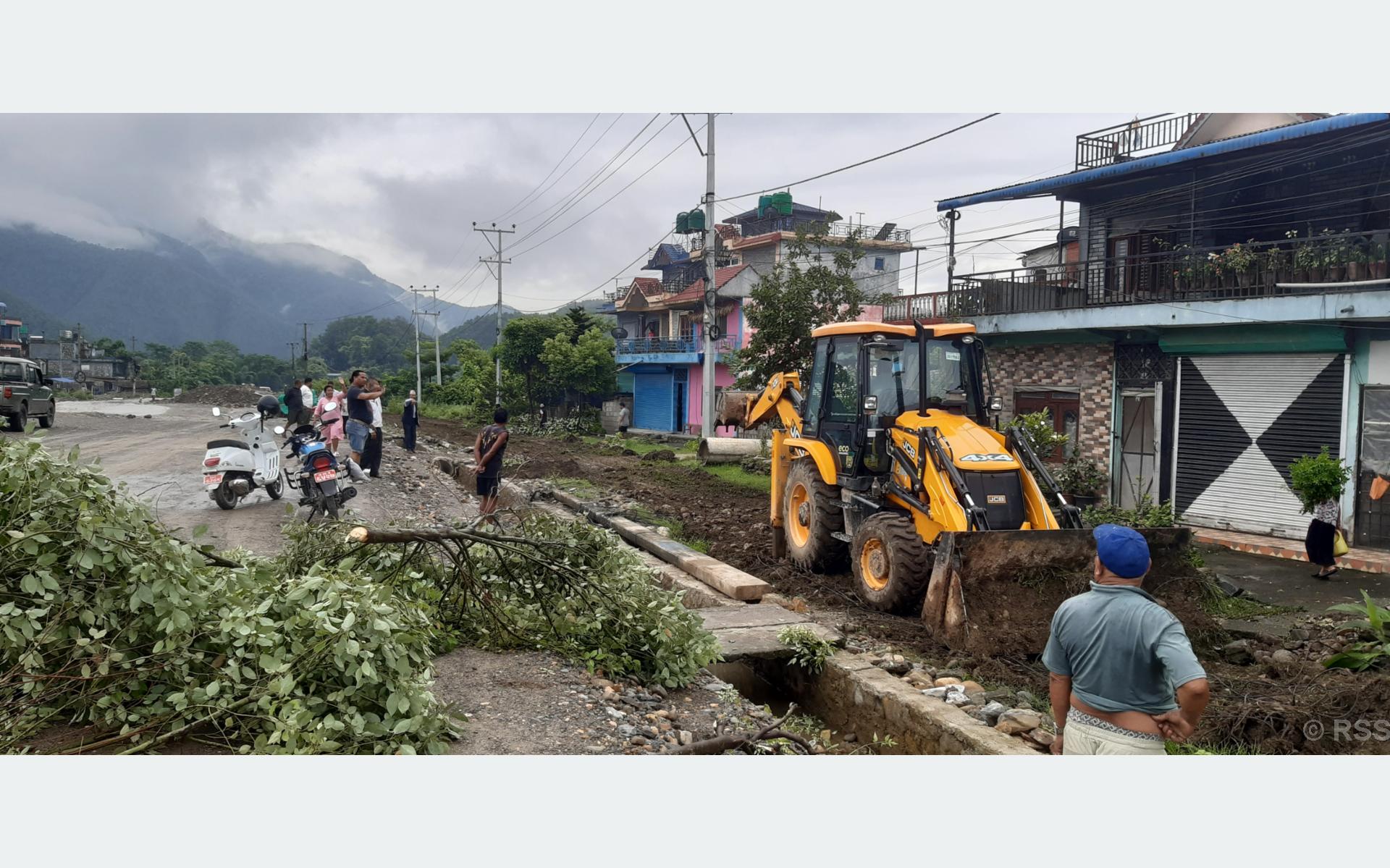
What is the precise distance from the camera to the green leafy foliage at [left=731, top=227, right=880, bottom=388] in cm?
1666

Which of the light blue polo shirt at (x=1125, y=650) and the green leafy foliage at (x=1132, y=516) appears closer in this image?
the light blue polo shirt at (x=1125, y=650)

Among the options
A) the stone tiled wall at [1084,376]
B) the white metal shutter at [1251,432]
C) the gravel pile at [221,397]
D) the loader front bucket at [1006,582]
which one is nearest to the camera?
the loader front bucket at [1006,582]

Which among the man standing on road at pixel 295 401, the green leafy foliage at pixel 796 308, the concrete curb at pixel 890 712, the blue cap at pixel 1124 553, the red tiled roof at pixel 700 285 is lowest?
the concrete curb at pixel 890 712

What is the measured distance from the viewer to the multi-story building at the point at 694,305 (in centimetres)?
3594

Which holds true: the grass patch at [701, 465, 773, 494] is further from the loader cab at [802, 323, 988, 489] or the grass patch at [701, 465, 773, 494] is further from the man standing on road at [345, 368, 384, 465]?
the loader cab at [802, 323, 988, 489]

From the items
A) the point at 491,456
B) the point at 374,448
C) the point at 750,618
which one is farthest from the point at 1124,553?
the point at 374,448

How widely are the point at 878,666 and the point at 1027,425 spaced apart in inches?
309

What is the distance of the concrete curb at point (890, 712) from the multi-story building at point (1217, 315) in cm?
921

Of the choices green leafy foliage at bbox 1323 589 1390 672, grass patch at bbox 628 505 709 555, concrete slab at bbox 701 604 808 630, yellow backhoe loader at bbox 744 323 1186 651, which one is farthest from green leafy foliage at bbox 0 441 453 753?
grass patch at bbox 628 505 709 555

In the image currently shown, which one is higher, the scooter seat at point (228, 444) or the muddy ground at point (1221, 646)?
the scooter seat at point (228, 444)

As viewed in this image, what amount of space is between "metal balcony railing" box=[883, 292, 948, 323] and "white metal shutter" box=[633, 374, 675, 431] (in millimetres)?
19768

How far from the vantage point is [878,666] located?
6.36 meters

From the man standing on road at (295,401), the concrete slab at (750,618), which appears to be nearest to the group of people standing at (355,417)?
the man standing on road at (295,401)

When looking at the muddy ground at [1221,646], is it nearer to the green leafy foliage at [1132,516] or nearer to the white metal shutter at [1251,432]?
the green leafy foliage at [1132,516]
